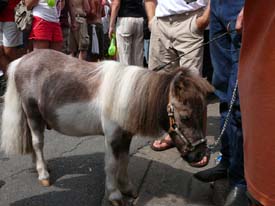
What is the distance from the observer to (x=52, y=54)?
147 inches

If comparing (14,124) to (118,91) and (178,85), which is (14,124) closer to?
(118,91)

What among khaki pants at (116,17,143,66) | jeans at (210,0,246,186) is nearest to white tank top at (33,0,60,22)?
khaki pants at (116,17,143,66)

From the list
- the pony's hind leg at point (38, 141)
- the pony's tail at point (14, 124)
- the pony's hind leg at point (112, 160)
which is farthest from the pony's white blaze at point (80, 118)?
the pony's tail at point (14, 124)

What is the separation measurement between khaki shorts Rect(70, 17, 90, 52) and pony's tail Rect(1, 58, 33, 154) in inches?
153

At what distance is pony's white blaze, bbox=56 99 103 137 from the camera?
11.0ft

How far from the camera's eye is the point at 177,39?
4180 millimetres

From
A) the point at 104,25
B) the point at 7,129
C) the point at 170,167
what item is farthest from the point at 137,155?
the point at 104,25

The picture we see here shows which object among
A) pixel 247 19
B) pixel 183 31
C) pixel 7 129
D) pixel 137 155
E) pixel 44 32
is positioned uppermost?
pixel 247 19

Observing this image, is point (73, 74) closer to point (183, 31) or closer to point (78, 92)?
point (78, 92)

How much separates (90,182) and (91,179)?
66 millimetres

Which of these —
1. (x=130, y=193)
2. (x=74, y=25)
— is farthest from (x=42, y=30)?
(x=130, y=193)

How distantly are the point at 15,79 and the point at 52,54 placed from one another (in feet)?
1.32

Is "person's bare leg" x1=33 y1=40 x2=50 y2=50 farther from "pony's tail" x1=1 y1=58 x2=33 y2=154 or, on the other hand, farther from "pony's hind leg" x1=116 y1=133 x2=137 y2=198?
"pony's hind leg" x1=116 y1=133 x2=137 y2=198

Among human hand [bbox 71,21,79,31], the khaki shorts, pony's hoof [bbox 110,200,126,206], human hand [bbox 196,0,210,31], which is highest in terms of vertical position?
human hand [bbox 196,0,210,31]
